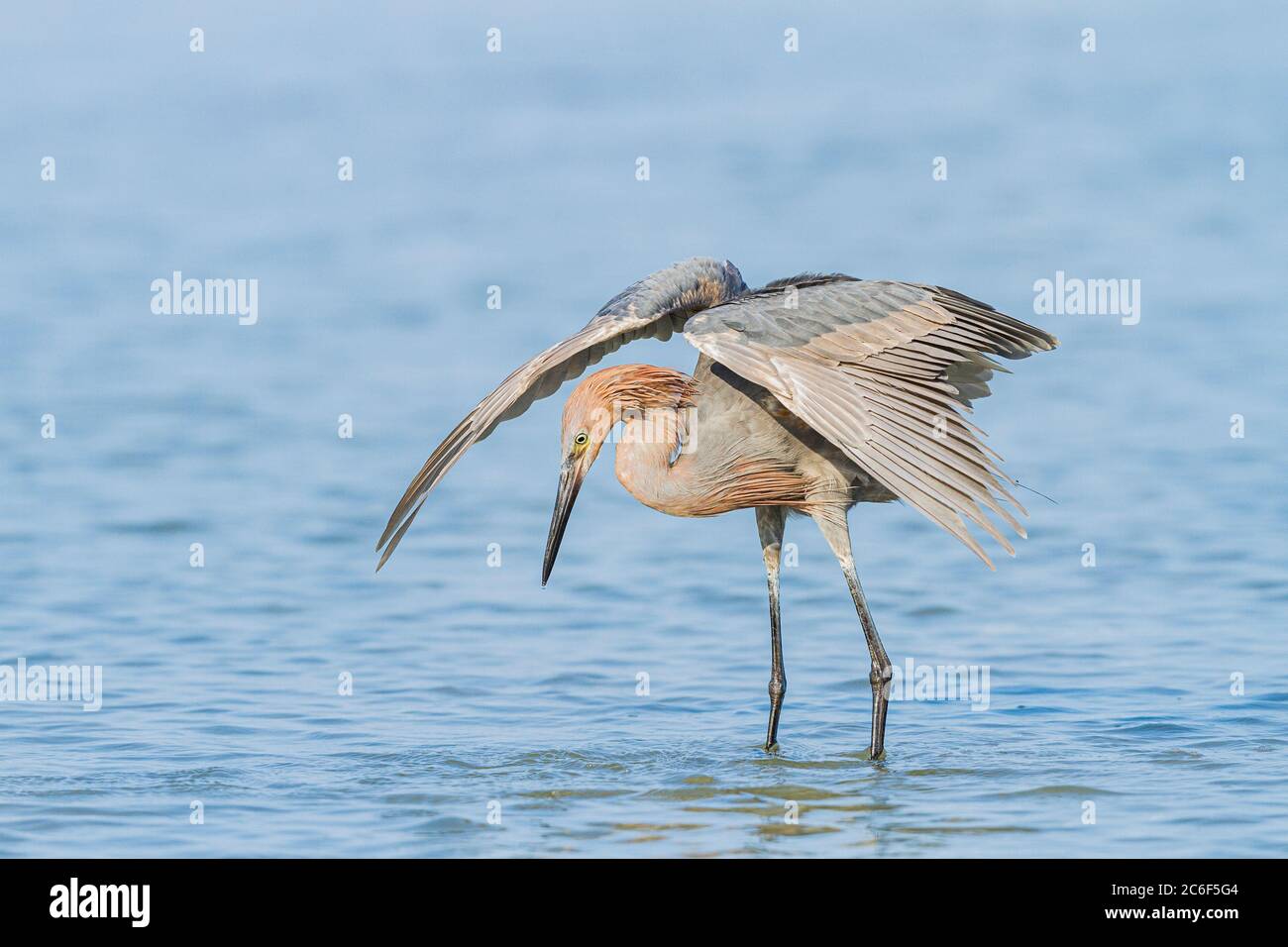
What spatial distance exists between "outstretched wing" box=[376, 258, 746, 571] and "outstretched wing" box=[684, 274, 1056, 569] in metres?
0.41

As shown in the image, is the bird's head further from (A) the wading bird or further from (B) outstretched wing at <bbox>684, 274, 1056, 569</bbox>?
(B) outstretched wing at <bbox>684, 274, 1056, 569</bbox>

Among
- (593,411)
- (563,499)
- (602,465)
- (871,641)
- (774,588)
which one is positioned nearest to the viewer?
(563,499)

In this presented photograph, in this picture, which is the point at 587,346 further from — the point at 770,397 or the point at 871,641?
the point at 871,641

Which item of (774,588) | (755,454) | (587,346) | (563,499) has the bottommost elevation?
(774,588)

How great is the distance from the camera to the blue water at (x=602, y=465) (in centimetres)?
809

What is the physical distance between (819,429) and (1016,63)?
16.5m

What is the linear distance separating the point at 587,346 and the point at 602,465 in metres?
7.75

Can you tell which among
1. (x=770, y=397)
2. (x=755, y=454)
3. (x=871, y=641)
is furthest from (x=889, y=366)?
(x=871, y=641)

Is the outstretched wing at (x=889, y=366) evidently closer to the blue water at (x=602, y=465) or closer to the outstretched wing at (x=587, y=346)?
the outstretched wing at (x=587, y=346)

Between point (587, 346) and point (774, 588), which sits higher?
point (587, 346)

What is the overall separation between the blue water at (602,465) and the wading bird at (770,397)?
113 cm

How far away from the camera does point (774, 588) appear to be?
918cm

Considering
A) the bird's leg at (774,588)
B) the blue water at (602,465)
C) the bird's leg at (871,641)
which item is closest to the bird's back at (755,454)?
the bird's leg at (871,641)

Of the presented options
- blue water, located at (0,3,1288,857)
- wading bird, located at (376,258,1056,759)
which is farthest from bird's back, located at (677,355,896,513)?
blue water, located at (0,3,1288,857)
